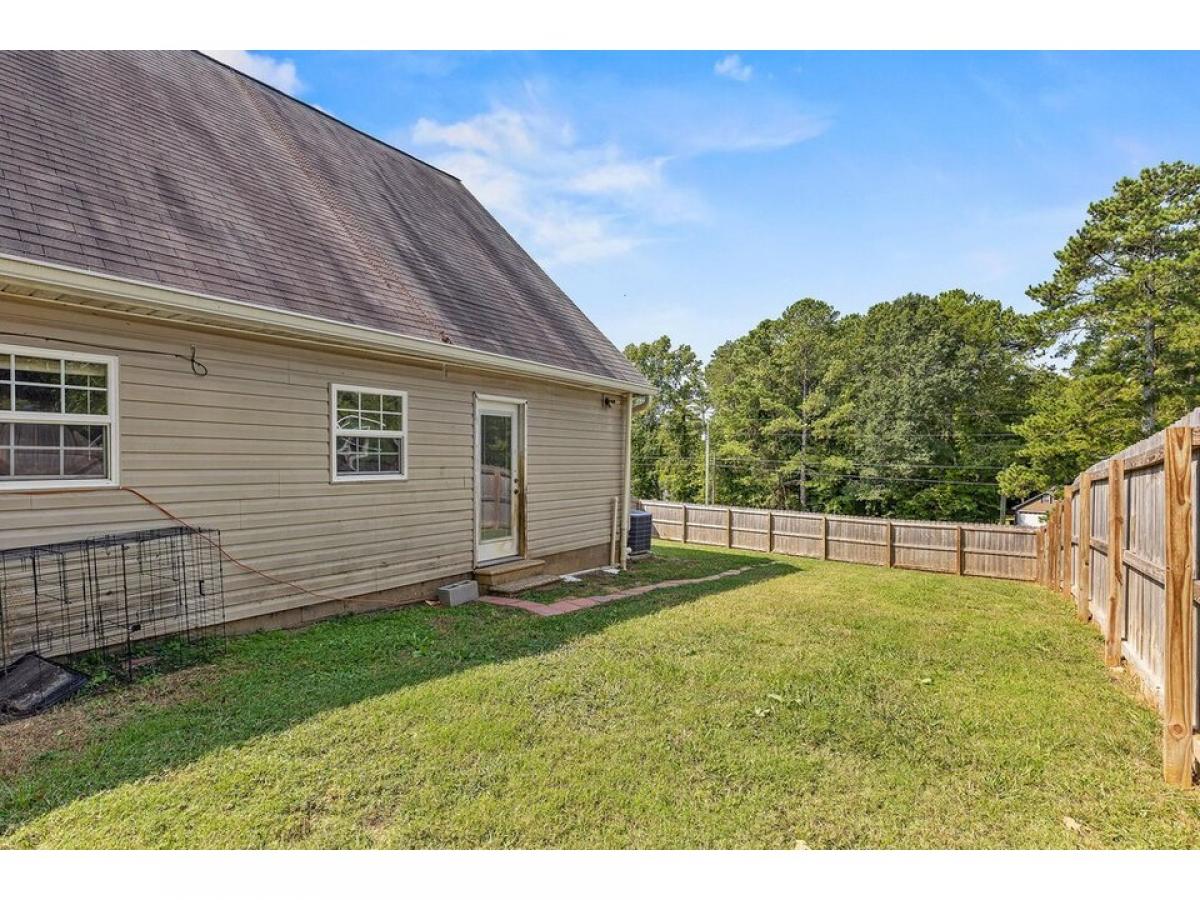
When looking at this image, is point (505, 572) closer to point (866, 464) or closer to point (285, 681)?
point (285, 681)

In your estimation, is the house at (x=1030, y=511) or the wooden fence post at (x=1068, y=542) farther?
the house at (x=1030, y=511)

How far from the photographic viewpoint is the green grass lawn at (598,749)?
8.50 ft

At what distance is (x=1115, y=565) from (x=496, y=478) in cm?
643

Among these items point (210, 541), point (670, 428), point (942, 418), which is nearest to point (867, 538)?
point (210, 541)

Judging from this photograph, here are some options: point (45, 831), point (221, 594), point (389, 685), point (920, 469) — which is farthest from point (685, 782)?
point (920, 469)

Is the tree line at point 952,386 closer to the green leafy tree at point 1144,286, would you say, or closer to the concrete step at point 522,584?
the green leafy tree at point 1144,286

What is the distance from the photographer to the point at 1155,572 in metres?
3.84

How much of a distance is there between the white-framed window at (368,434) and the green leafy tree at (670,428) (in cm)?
3302

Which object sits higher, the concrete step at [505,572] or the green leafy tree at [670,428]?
the green leafy tree at [670,428]

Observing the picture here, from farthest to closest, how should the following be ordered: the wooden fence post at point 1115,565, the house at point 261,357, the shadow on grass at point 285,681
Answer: the wooden fence post at point 1115,565
the house at point 261,357
the shadow on grass at point 285,681

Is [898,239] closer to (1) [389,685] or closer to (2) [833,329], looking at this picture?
(1) [389,685]

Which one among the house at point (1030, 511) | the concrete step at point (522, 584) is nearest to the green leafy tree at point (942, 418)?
the house at point (1030, 511)

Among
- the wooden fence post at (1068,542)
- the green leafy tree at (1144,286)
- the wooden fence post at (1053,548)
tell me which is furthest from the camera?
the green leafy tree at (1144,286)

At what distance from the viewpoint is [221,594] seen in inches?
208
